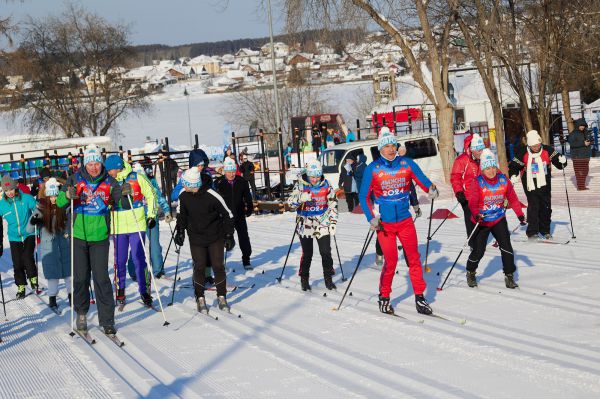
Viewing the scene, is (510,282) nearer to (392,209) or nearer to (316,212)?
(392,209)

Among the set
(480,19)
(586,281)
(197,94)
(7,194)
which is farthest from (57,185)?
(197,94)

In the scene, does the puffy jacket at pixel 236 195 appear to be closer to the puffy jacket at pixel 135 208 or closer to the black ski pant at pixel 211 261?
the puffy jacket at pixel 135 208

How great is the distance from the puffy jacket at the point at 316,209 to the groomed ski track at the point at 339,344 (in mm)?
815

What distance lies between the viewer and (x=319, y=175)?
40.2 feet

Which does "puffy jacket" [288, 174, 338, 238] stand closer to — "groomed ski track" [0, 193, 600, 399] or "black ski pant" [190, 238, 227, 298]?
"groomed ski track" [0, 193, 600, 399]

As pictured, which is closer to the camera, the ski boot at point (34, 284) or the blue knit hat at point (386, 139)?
the blue knit hat at point (386, 139)

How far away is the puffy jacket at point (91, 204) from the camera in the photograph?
10.0 m

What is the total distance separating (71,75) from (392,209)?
4632cm

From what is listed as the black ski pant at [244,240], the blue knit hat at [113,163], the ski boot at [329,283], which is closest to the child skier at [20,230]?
the blue knit hat at [113,163]

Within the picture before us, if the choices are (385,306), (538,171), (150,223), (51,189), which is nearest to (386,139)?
(385,306)

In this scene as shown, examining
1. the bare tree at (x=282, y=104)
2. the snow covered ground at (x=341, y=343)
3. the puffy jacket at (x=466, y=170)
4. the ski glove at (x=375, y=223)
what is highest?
the bare tree at (x=282, y=104)

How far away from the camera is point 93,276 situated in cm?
1014

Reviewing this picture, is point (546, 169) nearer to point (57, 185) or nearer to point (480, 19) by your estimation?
point (57, 185)

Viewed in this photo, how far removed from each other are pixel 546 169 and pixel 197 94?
137432 millimetres
